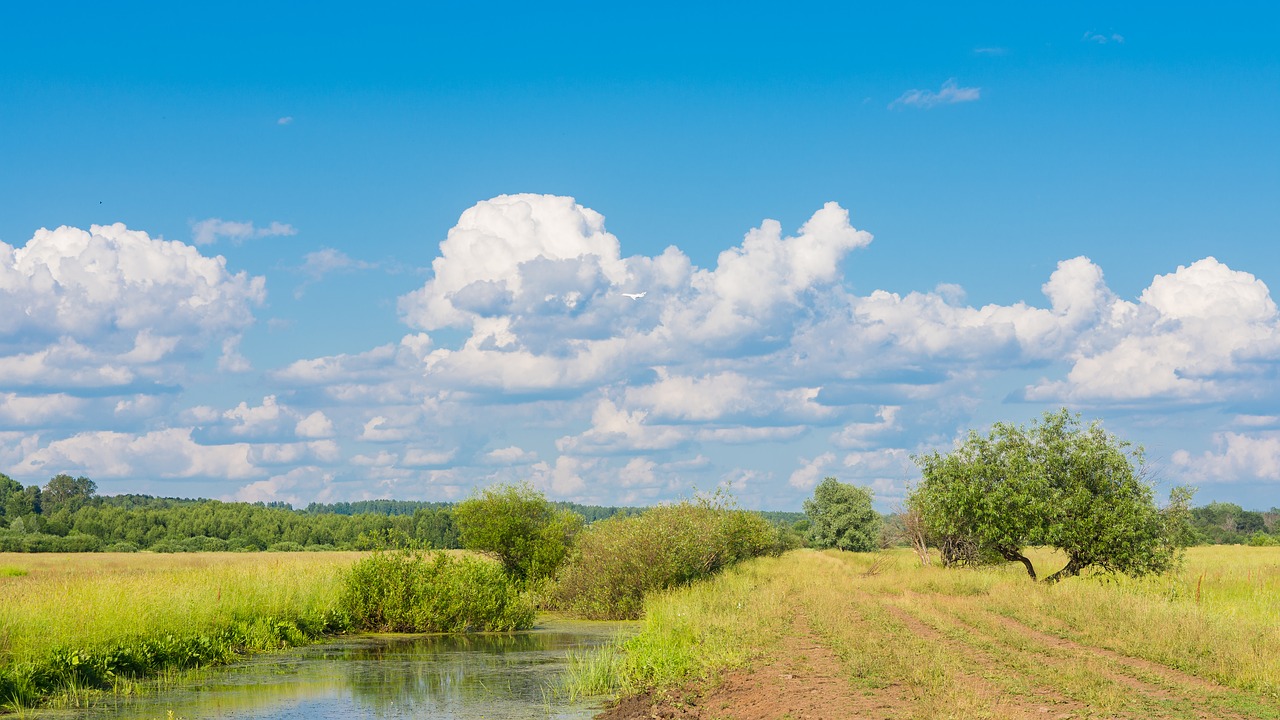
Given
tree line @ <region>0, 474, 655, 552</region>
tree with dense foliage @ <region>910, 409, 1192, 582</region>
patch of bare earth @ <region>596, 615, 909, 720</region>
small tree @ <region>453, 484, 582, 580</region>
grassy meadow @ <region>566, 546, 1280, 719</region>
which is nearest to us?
patch of bare earth @ <region>596, 615, 909, 720</region>

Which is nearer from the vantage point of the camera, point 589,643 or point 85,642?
point 85,642

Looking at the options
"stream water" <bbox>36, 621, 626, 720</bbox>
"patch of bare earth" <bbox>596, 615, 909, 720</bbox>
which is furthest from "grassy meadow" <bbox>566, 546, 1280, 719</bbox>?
"stream water" <bbox>36, 621, 626, 720</bbox>

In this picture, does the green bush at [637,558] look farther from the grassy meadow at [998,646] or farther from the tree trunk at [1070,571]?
the tree trunk at [1070,571]

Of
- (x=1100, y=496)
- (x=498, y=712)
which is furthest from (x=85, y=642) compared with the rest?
(x=1100, y=496)

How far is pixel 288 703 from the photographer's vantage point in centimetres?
1873

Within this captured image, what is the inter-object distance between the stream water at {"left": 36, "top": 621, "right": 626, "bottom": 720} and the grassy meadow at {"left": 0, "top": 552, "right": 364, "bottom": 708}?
2.94 ft

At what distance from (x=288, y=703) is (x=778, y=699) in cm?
911

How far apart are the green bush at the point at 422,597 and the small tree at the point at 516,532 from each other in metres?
9.63

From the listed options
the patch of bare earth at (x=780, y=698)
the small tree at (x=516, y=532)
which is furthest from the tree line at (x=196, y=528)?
the patch of bare earth at (x=780, y=698)

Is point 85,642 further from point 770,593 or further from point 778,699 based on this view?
point 770,593

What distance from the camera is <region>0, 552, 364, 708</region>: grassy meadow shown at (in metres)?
19.2

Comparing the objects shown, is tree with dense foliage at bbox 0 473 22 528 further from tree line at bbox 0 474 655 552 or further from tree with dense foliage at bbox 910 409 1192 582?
tree with dense foliage at bbox 910 409 1192 582

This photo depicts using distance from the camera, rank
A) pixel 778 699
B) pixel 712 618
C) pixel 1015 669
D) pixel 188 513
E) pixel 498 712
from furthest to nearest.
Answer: pixel 188 513, pixel 712 618, pixel 498 712, pixel 1015 669, pixel 778 699

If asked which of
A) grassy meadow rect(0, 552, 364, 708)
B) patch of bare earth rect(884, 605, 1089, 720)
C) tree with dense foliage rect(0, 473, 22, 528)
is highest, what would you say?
tree with dense foliage rect(0, 473, 22, 528)
